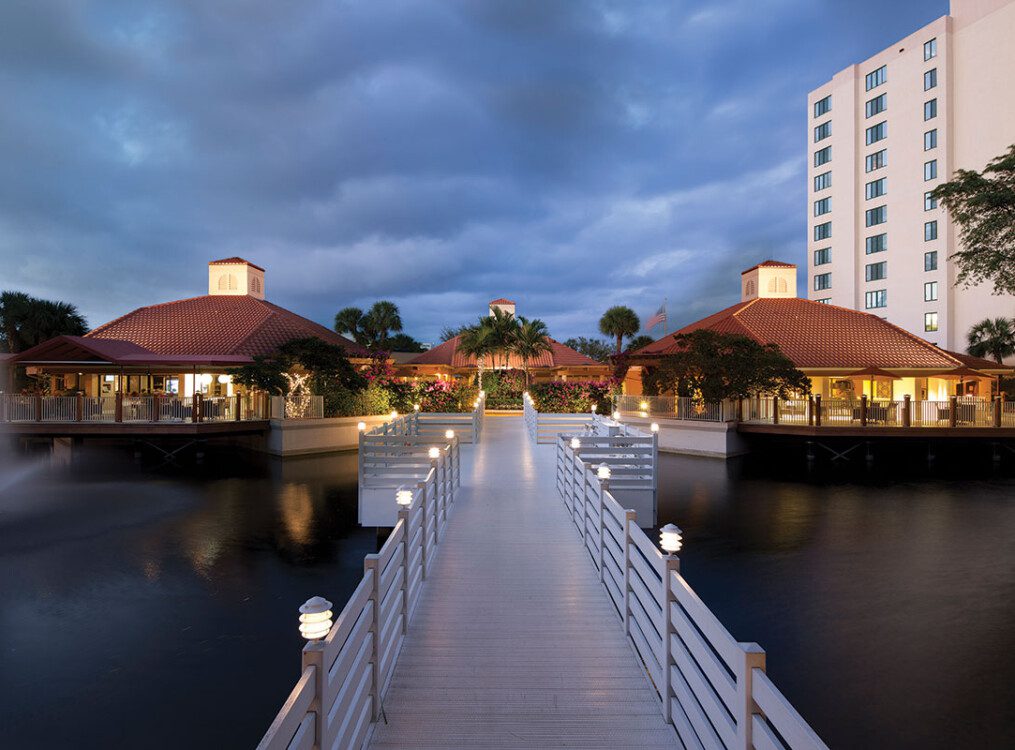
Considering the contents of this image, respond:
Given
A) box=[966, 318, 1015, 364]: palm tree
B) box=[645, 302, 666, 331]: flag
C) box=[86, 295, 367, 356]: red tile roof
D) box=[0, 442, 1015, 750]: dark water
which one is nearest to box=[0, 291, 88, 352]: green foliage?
box=[86, 295, 367, 356]: red tile roof

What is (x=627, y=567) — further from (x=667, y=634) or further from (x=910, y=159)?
(x=910, y=159)

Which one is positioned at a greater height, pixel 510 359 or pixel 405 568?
pixel 510 359

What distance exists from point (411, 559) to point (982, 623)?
25.9 ft

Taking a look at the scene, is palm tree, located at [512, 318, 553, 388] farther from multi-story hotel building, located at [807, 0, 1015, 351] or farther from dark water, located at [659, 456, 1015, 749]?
multi-story hotel building, located at [807, 0, 1015, 351]

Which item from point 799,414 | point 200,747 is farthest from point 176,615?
point 799,414


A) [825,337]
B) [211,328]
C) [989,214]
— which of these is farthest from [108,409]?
[825,337]

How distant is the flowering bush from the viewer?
1073 inches

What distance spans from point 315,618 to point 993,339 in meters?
46.3

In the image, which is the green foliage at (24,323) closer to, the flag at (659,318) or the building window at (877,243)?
the flag at (659,318)

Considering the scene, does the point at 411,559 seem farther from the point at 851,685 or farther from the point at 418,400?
the point at 418,400

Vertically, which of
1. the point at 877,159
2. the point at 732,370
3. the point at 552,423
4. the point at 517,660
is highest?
the point at 877,159

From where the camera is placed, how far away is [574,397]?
90.3 ft

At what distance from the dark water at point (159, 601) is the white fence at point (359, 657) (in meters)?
2.08

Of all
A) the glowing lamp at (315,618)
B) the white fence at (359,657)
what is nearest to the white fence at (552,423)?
the white fence at (359,657)
